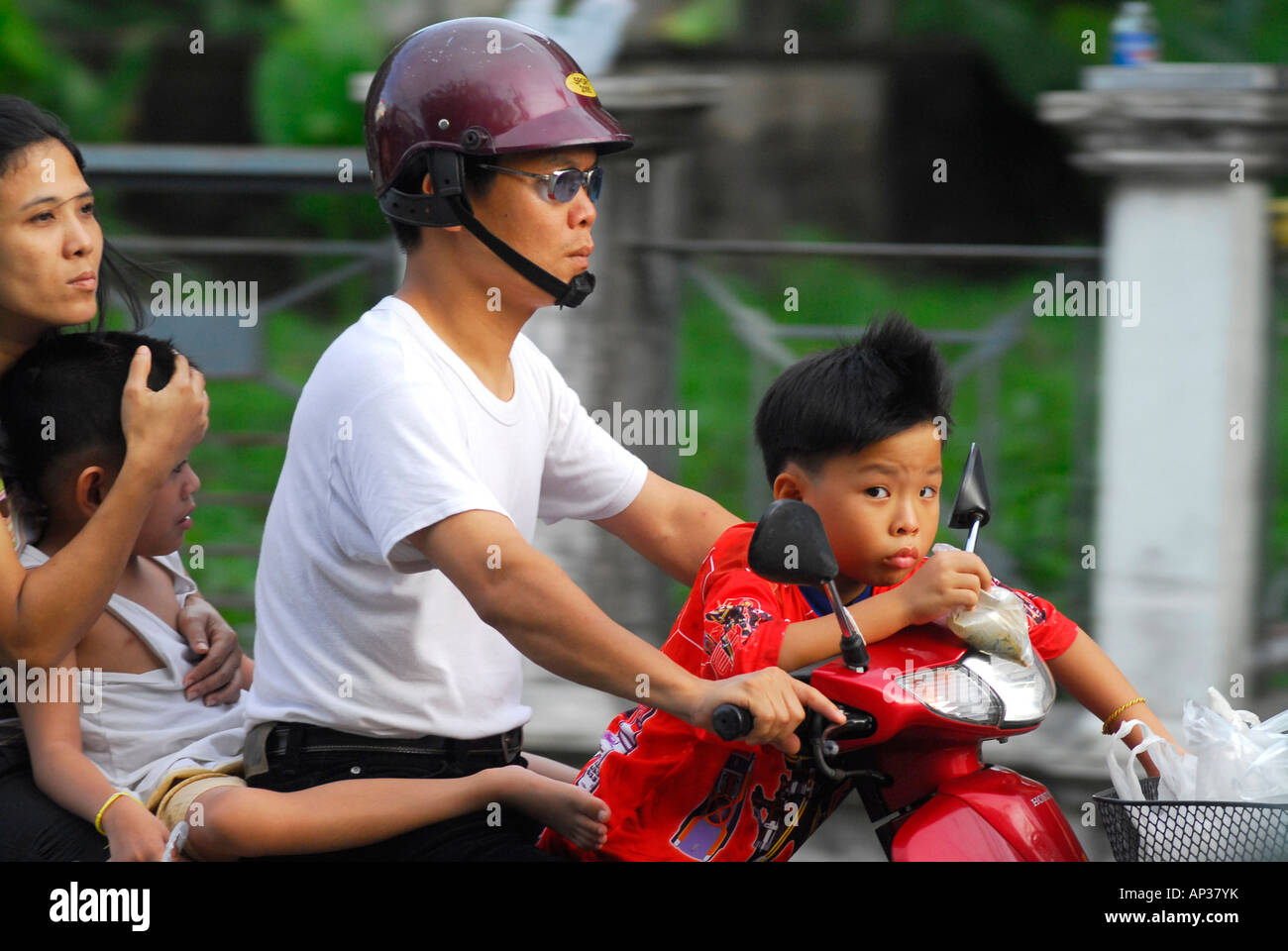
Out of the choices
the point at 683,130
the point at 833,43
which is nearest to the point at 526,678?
the point at 683,130

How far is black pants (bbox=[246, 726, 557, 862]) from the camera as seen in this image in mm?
2277

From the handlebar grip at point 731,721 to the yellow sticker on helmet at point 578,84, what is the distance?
917 millimetres

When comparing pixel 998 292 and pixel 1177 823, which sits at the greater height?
pixel 998 292

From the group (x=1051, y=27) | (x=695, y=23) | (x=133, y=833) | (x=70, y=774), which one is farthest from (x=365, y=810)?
(x=695, y=23)

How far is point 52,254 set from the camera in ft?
7.89

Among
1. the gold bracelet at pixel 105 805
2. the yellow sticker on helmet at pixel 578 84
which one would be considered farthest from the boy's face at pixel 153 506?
the yellow sticker on helmet at pixel 578 84

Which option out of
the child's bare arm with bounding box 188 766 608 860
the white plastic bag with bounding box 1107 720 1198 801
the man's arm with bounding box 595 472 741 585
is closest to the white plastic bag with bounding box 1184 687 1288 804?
the white plastic bag with bounding box 1107 720 1198 801

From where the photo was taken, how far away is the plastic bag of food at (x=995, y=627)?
2141 mm

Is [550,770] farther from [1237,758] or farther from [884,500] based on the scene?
[1237,758]

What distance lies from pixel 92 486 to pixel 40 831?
506 millimetres

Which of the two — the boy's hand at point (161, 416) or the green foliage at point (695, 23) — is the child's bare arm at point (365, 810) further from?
the green foliage at point (695, 23)

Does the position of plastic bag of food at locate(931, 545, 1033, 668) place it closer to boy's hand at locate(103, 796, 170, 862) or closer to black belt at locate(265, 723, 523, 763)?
black belt at locate(265, 723, 523, 763)

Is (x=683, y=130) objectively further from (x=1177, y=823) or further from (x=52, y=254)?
(x=1177, y=823)

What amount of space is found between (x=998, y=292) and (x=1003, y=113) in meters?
4.61
